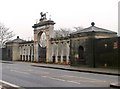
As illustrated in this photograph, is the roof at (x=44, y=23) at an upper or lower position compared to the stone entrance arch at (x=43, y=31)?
upper

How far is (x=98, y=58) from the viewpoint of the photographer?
30672 millimetres

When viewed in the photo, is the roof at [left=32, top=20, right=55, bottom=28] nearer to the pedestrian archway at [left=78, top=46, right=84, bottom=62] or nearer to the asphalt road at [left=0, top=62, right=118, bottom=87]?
the pedestrian archway at [left=78, top=46, right=84, bottom=62]

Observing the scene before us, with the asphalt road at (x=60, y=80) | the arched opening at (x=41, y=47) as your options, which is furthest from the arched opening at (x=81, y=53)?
the arched opening at (x=41, y=47)

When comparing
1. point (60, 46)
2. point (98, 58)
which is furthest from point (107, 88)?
point (60, 46)

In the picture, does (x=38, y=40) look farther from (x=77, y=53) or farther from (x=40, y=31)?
(x=77, y=53)

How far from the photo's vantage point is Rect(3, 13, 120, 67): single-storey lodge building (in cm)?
2952

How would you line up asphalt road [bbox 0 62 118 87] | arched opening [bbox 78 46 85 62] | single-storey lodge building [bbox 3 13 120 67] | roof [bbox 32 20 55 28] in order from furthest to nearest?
roof [bbox 32 20 55 28]
arched opening [bbox 78 46 85 62]
single-storey lodge building [bbox 3 13 120 67]
asphalt road [bbox 0 62 118 87]

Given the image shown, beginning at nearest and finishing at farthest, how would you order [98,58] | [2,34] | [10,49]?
[98,58], [10,49], [2,34]

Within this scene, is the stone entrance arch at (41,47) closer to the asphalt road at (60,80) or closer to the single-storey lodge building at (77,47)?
the single-storey lodge building at (77,47)

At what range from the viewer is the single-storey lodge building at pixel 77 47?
29516 millimetres

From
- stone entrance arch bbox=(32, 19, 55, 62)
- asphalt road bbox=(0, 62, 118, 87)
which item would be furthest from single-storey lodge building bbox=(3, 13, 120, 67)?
asphalt road bbox=(0, 62, 118, 87)

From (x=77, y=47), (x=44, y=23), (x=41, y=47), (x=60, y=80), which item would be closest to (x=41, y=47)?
(x=41, y=47)

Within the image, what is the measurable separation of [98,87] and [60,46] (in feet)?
84.0

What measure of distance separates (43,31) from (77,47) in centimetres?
1111
